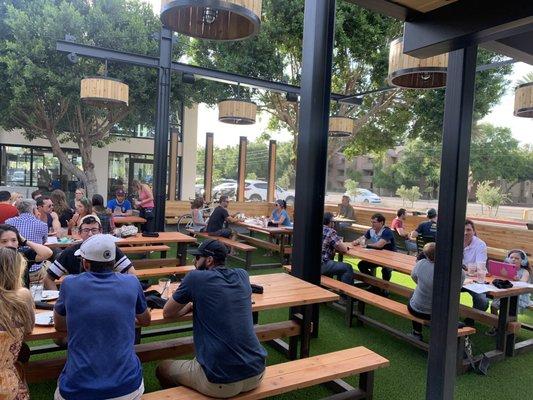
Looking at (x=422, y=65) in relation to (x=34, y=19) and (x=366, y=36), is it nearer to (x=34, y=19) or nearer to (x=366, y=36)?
(x=366, y=36)

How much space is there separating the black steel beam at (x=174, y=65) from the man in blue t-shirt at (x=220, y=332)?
6.01 metres

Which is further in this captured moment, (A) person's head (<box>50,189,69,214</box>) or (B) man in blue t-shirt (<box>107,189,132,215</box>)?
(B) man in blue t-shirt (<box>107,189,132,215</box>)

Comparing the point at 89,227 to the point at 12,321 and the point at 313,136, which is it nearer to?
the point at 12,321

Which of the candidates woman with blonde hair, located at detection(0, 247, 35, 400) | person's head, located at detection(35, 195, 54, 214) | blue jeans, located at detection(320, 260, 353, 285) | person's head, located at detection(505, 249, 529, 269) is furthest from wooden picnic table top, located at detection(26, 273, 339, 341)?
person's head, located at detection(35, 195, 54, 214)

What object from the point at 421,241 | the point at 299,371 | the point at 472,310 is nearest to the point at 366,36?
the point at 421,241

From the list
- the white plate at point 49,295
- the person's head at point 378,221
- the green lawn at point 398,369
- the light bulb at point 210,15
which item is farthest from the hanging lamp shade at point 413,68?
the white plate at point 49,295

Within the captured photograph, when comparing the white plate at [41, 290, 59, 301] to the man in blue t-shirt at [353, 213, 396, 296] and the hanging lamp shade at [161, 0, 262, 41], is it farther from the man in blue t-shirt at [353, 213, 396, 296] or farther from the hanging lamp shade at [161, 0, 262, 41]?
the man in blue t-shirt at [353, 213, 396, 296]

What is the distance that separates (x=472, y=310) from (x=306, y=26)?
3.67 m

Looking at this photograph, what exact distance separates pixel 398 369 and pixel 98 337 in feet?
9.72

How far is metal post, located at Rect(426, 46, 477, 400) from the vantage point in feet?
8.25

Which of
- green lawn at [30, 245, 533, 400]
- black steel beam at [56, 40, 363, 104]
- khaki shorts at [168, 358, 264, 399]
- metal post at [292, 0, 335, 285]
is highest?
black steel beam at [56, 40, 363, 104]

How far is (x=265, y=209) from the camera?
45.6 feet

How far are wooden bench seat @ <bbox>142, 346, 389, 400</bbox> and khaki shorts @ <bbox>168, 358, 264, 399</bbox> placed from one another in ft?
0.12

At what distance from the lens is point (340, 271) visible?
602 centimetres
